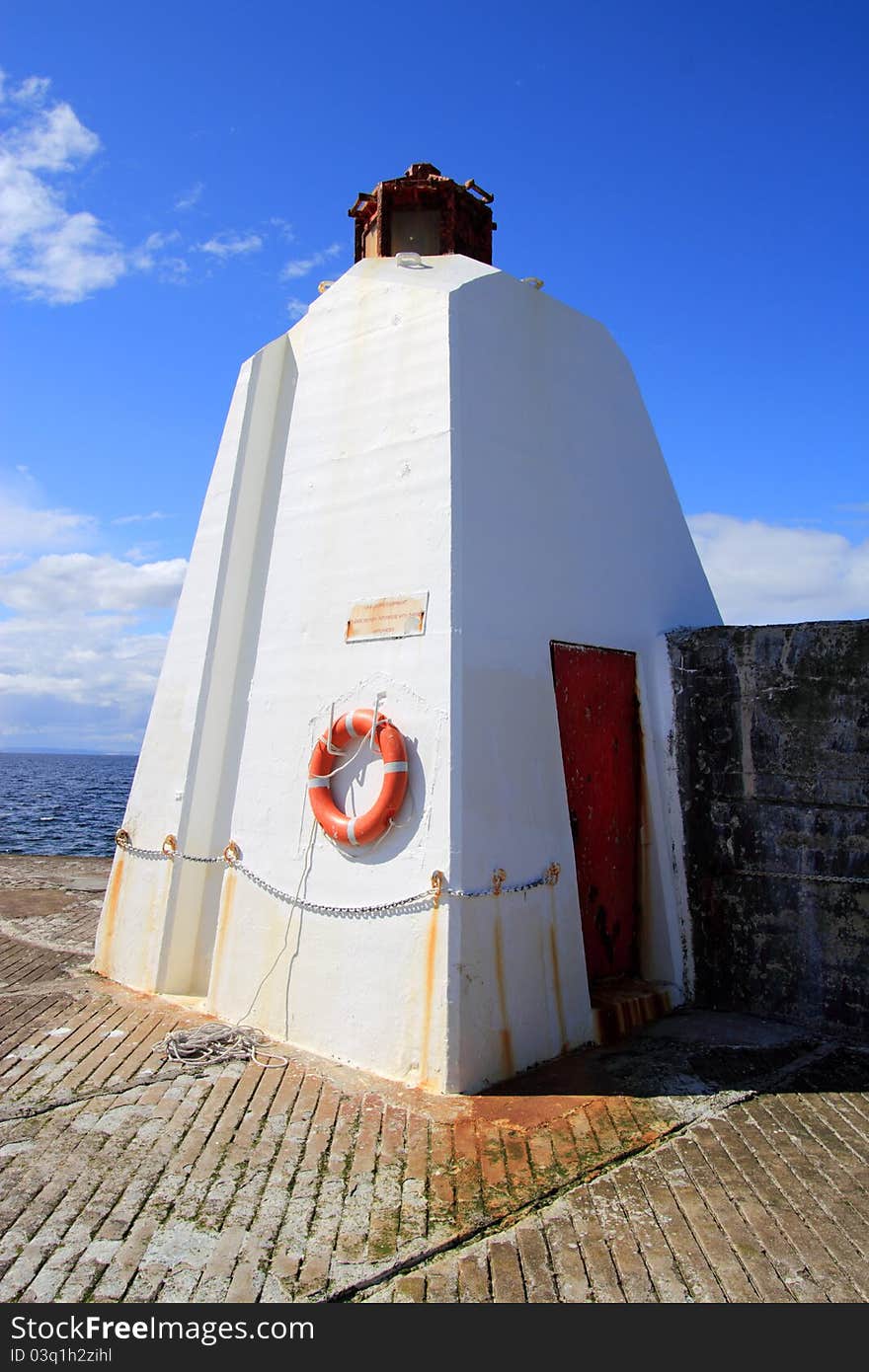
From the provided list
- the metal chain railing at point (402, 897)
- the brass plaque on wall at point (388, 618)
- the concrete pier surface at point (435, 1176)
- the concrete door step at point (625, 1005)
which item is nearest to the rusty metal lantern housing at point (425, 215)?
the brass plaque on wall at point (388, 618)

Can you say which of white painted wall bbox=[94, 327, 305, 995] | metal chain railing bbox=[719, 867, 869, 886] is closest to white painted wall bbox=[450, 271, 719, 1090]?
metal chain railing bbox=[719, 867, 869, 886]

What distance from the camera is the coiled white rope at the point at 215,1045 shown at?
5.67 metres

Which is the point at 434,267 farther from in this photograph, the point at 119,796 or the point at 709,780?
the point at 119,796

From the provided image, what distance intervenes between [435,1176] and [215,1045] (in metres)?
2.15

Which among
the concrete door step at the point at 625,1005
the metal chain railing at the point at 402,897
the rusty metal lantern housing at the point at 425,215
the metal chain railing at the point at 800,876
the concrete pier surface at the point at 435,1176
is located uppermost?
the rusty metal lantern housing at the point at 425,215

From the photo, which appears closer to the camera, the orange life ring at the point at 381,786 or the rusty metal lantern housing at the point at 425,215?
the orange life ring at the point at 381,786

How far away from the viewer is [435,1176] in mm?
4234

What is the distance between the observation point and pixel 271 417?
801 centimetres

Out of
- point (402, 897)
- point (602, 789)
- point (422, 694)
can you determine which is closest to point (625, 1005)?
point (602, 789)

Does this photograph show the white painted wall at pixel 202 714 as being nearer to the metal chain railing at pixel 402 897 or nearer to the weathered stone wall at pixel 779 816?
the metal chain railing at pixel 402 897

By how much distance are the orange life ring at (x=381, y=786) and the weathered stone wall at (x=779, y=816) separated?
2.70m

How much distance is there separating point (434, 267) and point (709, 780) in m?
4.60
